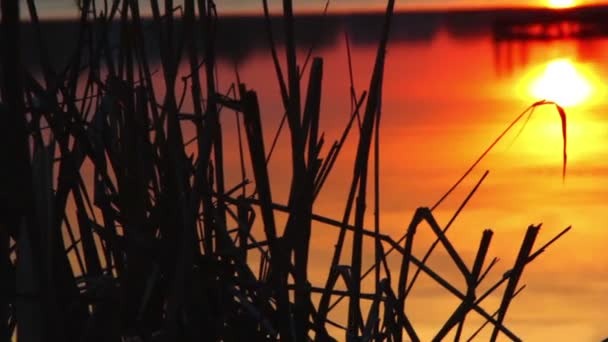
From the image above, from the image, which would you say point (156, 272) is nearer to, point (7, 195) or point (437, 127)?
point (7, 195)

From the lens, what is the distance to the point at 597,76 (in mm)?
12891

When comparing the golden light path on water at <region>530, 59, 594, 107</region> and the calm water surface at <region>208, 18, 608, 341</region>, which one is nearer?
the calm water surface at <region>208, 18, 608, 341</region>

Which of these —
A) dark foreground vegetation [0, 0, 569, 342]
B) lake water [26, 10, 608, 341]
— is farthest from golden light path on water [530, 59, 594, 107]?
dark foreground vegetation [0, 0, 569, 342]

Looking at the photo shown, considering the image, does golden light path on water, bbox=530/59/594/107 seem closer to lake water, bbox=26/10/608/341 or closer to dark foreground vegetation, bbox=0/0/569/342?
lake water, bbox=26/10/608/341

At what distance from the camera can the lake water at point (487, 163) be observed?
3.73 metres

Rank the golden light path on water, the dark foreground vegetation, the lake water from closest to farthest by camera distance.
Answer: the dark foreground vegetation, the lake water, the golden light path on water

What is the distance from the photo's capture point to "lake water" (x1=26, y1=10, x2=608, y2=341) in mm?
3729

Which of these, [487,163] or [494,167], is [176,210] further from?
[487,163]

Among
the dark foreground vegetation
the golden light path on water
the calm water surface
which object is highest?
the dark foreground vegetation

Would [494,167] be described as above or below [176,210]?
below

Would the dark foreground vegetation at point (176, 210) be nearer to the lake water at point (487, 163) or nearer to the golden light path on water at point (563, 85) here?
the lake water at point (487, 163)

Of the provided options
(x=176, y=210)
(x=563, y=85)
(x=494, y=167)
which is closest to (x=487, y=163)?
(x=494, y=167)

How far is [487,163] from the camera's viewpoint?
693 cm

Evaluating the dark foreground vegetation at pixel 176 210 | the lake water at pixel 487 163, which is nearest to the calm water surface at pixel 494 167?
the lake water at pixel 487 163
